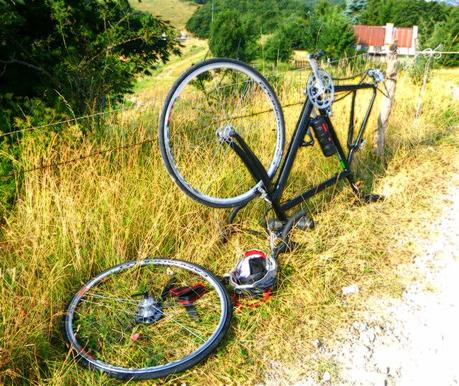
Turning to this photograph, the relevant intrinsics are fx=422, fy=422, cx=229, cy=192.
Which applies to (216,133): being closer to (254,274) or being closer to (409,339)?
(254,274)

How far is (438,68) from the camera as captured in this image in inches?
353

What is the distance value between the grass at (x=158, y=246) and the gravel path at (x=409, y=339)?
0.32ft

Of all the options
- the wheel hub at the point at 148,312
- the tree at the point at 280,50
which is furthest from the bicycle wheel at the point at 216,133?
the tree at the point at 280,50

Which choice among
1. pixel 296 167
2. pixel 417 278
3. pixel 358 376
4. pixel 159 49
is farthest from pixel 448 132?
pixel 358 376

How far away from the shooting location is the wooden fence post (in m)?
4.27

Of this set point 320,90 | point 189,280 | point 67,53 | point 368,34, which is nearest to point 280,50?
point 67,53

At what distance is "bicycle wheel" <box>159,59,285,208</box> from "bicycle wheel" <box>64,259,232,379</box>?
551 millimetres

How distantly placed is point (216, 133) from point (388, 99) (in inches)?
97.6

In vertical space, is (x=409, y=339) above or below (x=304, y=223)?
below

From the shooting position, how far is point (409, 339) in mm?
2383

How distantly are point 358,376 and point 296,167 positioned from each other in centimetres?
211

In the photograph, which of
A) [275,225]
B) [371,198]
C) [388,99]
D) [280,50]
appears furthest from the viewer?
[280,50]

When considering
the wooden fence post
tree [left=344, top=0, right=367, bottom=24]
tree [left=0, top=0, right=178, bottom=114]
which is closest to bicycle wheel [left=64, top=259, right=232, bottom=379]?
tree [left=0, top=0, right=178, bottom=114]

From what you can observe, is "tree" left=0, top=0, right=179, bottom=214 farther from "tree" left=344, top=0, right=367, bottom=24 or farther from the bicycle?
"tree" left=344, top=0, right=367, bottom=24
